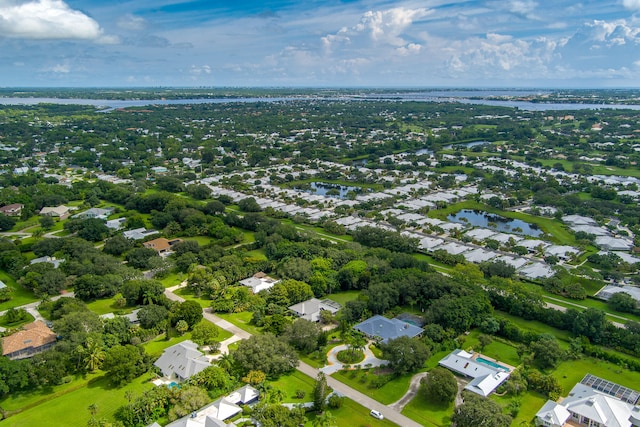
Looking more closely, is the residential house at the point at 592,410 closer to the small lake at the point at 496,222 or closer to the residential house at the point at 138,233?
the small lake at the point at 496,222

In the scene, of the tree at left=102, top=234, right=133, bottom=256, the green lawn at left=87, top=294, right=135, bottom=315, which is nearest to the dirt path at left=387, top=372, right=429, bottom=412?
the green lawn at left=87, top=294, right=135, bottom=315

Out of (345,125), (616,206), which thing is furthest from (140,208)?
(345,125)

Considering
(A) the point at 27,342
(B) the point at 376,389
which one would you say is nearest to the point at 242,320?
(B) the point at 376,389

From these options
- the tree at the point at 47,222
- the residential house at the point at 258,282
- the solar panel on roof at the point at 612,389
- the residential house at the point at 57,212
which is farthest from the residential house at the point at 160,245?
the solar panel on roof at the point at 612,389

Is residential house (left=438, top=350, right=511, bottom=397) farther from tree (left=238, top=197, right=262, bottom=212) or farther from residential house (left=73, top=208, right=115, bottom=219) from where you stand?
residential house (left=73, top=208, right=115, bottom=219)

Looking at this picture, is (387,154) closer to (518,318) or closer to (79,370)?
(518,318)

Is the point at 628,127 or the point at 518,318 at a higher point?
the point at 628,127
